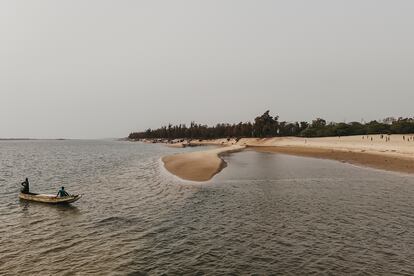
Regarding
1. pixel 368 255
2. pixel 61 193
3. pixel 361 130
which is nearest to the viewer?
pixel 368 255

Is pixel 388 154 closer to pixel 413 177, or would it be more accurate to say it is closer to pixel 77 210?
pixel 413 177

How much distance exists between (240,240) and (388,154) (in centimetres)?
5775

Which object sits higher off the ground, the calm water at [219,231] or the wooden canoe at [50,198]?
the wooden canoe at [50,198]

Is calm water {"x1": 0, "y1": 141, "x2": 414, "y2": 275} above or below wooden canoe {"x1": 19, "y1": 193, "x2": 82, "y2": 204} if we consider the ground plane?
below

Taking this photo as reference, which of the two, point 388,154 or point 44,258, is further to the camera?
point 388,154

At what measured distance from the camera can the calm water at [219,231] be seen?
15.1 meters

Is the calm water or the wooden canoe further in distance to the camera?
the wooden canoe

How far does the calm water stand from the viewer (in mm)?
15086

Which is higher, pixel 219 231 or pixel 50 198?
pixel 50 198

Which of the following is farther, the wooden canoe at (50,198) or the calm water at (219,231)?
the wooden canoe at (50,198)

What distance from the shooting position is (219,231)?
2012 cm

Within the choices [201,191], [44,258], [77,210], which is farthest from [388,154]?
[44,258]

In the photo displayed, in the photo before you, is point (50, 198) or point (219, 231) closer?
point (219, 231)

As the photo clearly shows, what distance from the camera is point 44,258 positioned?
646 inches
